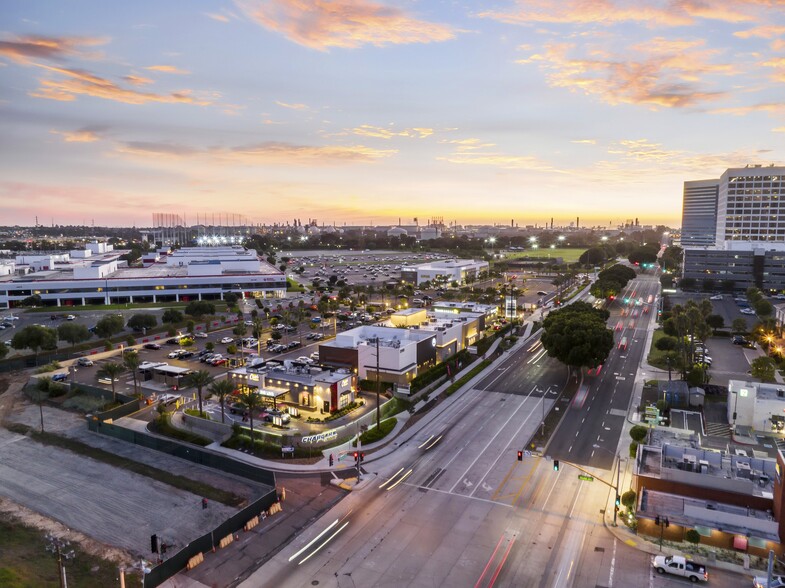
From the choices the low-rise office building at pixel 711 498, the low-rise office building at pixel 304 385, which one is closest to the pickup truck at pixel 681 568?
the low-rise office building at pixel 711 498

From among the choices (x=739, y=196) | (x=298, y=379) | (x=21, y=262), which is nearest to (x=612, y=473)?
(x=298, y=379)

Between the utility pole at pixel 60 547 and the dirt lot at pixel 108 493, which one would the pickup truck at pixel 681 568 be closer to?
the dirt lot at pixel 108 493

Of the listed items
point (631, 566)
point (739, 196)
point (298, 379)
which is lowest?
point (631, 566)

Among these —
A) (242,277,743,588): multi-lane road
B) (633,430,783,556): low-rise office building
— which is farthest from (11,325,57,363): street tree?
(633,430,783,556): low-rise office building

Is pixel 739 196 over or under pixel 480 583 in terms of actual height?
over

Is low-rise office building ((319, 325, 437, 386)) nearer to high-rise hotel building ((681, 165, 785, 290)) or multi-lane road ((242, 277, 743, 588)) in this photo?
multi-lane road ((242, 277, 743, 588))

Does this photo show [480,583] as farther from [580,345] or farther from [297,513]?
[580,345]

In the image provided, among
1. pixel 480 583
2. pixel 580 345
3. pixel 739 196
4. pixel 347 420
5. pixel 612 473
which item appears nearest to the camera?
pixel 480 583
